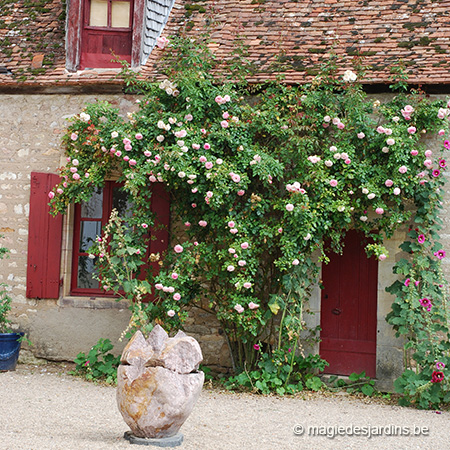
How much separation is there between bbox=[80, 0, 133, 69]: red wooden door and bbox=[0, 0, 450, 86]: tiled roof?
265 millimetres

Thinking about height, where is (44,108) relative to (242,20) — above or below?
below

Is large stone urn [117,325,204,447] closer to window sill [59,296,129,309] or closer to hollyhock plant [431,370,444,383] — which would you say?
hollyhock plant [431,370,444,383]

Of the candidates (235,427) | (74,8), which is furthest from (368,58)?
(235,427)

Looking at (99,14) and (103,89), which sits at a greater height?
(99,14)

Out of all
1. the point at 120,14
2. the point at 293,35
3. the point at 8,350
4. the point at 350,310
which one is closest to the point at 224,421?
the point at 350,310

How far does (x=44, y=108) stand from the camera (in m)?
7.94

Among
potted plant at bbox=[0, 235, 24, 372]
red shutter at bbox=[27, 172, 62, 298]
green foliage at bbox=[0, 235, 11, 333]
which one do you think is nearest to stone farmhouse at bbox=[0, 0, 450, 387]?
red shutter at bbox=[27, 172, 62, 298]

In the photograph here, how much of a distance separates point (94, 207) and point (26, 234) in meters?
0.87

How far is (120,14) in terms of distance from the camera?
812 centimetres

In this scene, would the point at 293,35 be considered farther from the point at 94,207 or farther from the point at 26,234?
the point at 26,234

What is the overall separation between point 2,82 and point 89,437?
490cm

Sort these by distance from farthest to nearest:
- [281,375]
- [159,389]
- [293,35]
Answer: [293,35] < [281,375] < [159,389]

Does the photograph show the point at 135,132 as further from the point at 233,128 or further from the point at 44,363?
the point at 44,363

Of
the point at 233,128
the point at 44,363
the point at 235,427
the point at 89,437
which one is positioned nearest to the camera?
the point at 89,437
